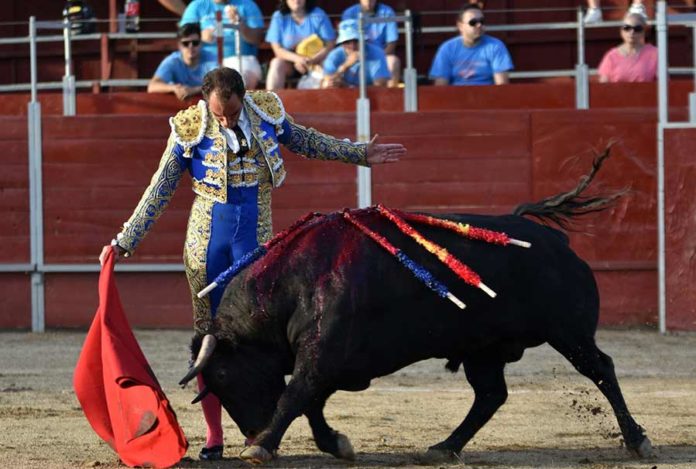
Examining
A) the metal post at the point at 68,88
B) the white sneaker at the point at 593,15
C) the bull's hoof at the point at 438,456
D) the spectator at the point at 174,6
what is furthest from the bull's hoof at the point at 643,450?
the spectator at the point at 174,6

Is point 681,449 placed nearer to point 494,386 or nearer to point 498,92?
point 494,386

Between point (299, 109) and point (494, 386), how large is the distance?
14.6 feet

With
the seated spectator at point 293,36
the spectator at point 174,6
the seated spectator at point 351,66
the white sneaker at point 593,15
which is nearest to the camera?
the seated spectator at point 351,66

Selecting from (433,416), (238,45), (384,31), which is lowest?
(433,416)

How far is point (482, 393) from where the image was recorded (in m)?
5.09

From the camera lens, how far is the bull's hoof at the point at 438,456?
4880 millimetres

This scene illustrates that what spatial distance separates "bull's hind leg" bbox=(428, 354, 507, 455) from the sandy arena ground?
3.6 inches

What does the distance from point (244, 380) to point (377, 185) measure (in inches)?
177

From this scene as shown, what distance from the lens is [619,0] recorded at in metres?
10.5

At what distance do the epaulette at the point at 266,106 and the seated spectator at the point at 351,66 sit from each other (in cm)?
417

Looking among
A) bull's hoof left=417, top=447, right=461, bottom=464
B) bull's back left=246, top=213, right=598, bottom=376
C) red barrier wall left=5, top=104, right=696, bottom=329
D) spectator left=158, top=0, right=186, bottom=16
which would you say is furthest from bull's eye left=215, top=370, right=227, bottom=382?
spectator left=158, top=0, right=186, bottom=16

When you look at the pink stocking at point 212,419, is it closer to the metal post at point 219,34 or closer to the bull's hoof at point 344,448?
the bull's hoof at point 344,448

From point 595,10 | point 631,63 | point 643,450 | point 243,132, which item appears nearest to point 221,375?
point 243,132

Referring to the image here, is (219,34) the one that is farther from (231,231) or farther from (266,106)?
(231,231)
